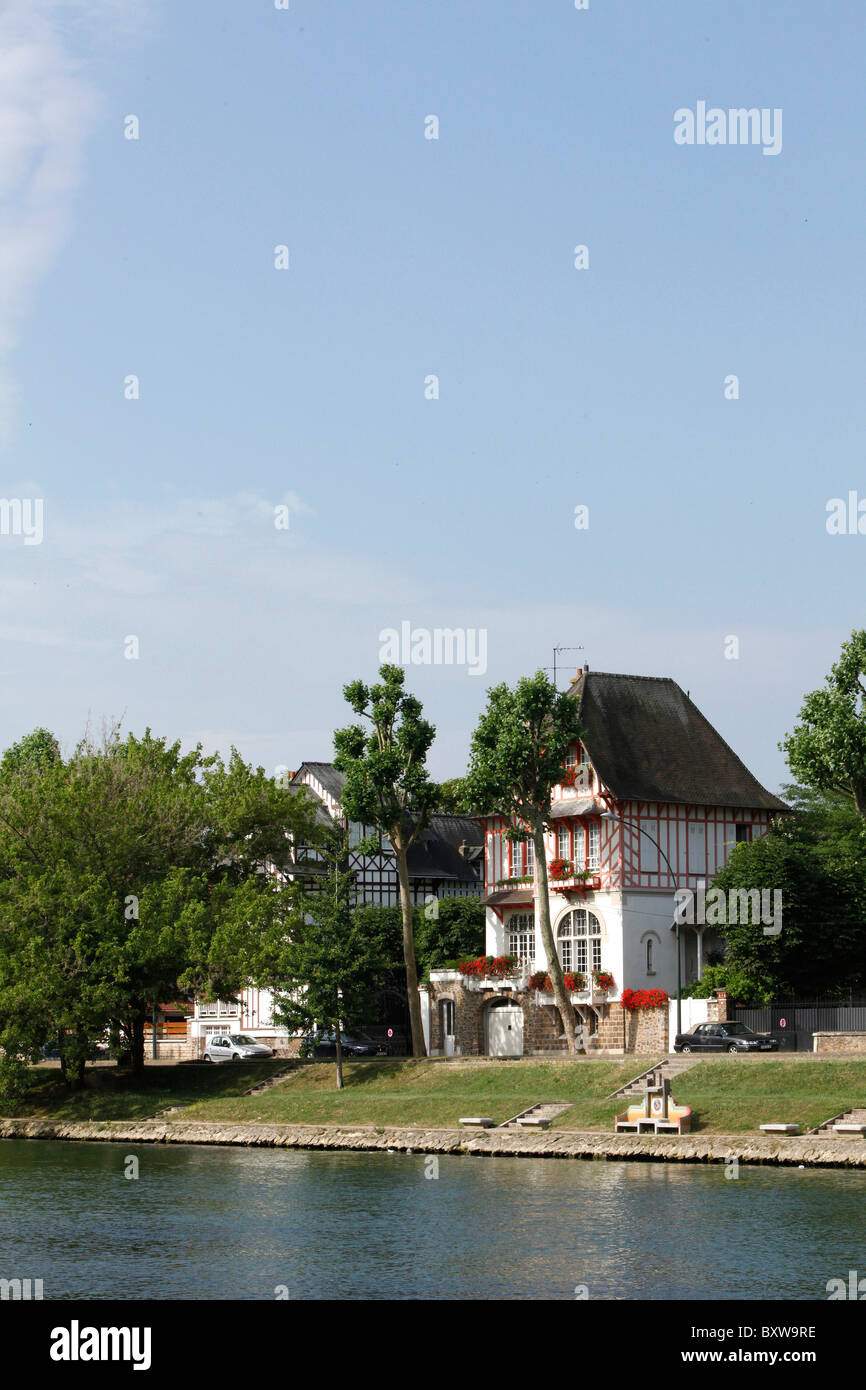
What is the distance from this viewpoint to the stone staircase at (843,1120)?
4450 cm

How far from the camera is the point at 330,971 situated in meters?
63.6

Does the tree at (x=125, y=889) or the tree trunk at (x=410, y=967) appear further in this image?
the tree trunk at (x=410, y=967)

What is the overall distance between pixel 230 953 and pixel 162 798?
815cm

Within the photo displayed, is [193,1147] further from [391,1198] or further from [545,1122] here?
[391,1198]

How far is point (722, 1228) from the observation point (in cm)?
3144

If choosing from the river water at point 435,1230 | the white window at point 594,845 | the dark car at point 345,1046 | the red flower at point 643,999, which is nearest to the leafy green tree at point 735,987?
the red flower at point 643,999

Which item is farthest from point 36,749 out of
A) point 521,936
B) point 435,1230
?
point 435,1230

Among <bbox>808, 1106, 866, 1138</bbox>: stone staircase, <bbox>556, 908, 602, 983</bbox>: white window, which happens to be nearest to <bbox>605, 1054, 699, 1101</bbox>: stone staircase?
<bbox>808, 1106, 866, 1138</bbox>: stone staircase

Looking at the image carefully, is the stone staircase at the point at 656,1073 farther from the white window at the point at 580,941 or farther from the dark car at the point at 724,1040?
the white window at the point at 580,941

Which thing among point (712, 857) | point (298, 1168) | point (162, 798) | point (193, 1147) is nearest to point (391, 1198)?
point (298, 1168)

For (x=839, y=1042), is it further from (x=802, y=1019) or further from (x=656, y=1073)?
(x=802, y=1019)

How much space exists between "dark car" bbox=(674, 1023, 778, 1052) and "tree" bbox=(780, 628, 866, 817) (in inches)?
341

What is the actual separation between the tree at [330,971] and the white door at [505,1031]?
817 centimetres

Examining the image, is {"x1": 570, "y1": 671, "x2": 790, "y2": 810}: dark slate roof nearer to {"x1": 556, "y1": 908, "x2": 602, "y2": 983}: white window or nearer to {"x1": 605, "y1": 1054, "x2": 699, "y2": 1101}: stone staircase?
{"x1": 556, "y1": 908, "x2": 602, "y2": 983}: white window
